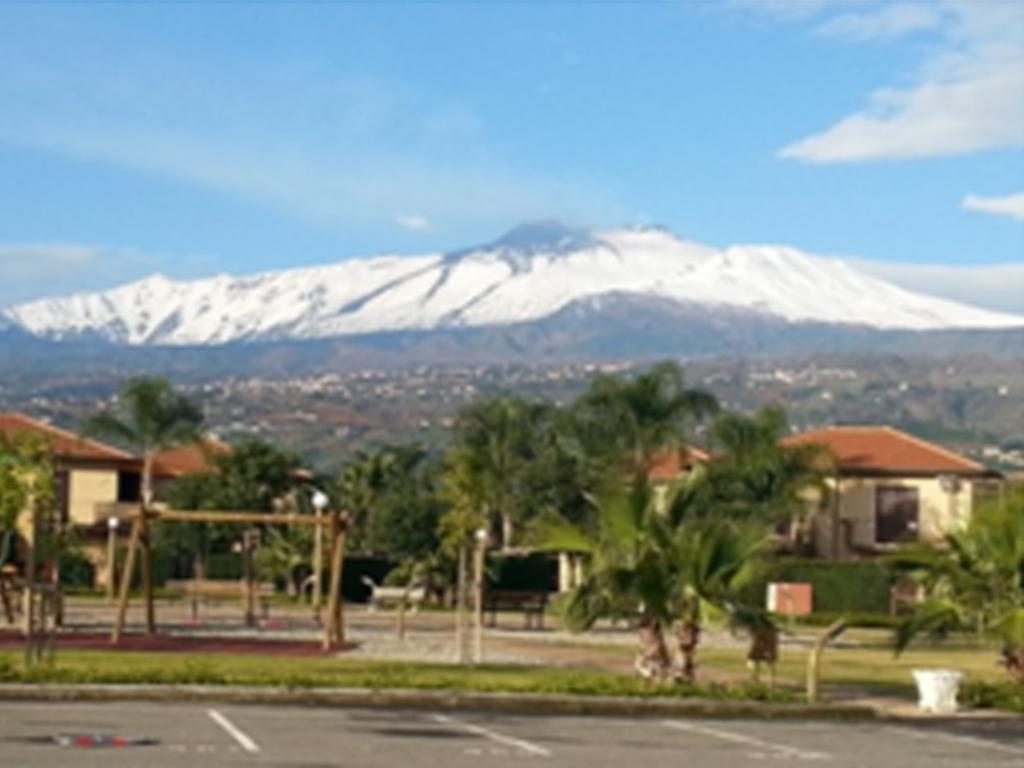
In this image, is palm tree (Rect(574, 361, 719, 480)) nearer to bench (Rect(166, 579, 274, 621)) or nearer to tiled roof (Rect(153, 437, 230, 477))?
bench (Rect(166, 579, 274, 621))

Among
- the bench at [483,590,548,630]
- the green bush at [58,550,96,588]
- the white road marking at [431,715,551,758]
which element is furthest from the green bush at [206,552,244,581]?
the white road marking at [431,715,551,758]

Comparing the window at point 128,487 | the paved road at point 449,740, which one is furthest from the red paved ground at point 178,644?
the window at point 128,487

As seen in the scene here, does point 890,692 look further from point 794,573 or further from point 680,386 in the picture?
point 680,386

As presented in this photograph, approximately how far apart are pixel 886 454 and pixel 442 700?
64320 millimetres

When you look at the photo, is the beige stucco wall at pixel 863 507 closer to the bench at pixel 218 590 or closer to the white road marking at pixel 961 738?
the bench at pixel 218 590

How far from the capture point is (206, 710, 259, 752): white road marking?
63.0 ft

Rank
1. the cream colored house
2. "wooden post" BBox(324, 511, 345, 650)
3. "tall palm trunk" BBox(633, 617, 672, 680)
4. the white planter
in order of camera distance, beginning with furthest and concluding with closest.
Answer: the cream colored house
"wooden post" BBox(324, 511, 345, 650)
"tall palm trunk" BBox(633, 617, 672, 680)
the white planter

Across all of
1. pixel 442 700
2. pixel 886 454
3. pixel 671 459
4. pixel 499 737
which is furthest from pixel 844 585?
pixel 499 737

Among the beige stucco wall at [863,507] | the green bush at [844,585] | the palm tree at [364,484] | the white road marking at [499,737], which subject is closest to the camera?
the white road marking at [499,737]

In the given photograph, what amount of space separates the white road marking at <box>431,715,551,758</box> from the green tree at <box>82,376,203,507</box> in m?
58.4

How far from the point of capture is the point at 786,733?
23125 millimetres

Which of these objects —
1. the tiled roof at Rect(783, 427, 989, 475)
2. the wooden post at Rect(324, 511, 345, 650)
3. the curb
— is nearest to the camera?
the curb

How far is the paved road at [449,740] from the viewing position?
18.5 metres

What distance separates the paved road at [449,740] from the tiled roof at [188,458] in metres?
59.9
